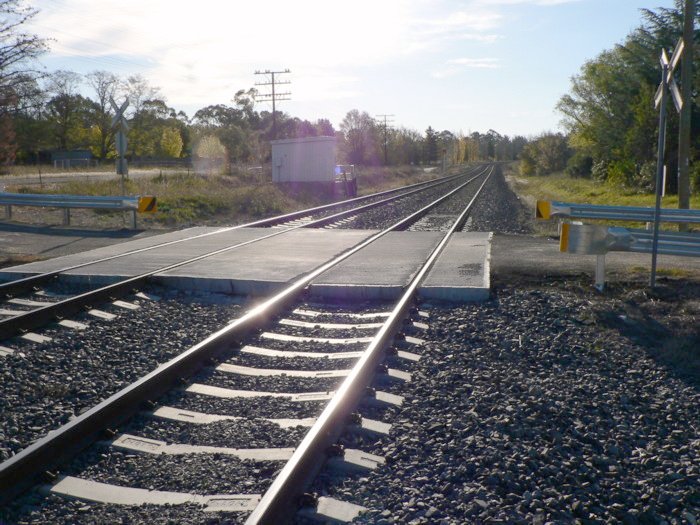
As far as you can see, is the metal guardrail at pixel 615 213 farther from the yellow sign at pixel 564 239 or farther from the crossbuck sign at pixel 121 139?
the crossbuck sign at pixel 121 139

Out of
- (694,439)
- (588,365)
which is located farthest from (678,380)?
(694,439)

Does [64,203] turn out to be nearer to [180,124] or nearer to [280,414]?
[280,414]

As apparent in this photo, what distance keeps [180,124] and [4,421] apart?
113479 mm

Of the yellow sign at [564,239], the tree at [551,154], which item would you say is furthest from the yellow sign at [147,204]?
the tree at [551,154]

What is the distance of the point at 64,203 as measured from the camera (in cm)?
1806

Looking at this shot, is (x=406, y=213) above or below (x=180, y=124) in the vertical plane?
below

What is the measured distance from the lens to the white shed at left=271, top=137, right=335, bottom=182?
38.9m

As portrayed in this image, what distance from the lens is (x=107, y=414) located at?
15.7 feet

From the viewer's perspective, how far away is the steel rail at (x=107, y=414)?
12.9 feet

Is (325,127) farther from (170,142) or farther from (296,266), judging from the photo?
(296,266)

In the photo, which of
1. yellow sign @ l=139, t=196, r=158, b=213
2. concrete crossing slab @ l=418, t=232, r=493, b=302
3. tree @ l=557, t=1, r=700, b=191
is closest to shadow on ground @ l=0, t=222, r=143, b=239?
yellow sign @ l=139, t=196, r=158, b=213

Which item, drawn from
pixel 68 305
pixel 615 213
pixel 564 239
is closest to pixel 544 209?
pixel 615 213

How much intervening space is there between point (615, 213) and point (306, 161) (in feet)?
85.5

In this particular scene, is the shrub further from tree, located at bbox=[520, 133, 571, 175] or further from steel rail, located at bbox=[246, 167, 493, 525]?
steel rail, located at bbox=[246, 167, 493, 525]
